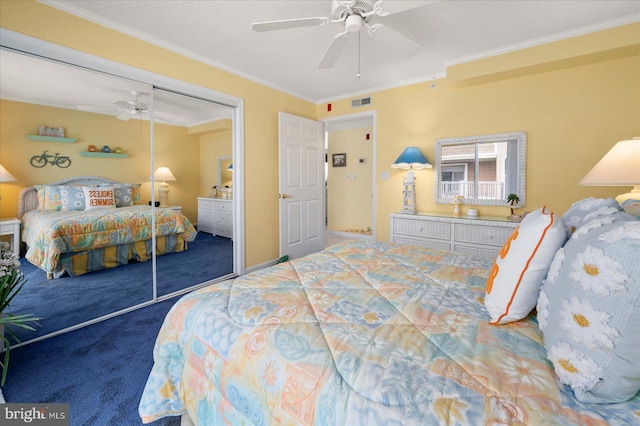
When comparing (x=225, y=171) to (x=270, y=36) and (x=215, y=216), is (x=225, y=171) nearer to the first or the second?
(x=215, y=216)

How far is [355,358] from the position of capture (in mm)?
795

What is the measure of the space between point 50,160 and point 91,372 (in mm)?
1662

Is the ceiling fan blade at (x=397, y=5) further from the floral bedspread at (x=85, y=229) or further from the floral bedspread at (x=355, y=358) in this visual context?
the floral bedspread at (x=85, y=229)

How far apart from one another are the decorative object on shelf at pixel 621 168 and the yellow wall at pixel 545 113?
103 centimetres

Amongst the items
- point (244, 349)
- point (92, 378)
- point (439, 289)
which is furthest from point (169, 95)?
point (439, 289)

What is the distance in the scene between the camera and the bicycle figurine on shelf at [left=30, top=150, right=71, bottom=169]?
2191mm

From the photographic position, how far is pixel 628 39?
2.44m

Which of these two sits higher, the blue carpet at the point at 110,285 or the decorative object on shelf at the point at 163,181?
the decorative object on shelf at the point at 163,181

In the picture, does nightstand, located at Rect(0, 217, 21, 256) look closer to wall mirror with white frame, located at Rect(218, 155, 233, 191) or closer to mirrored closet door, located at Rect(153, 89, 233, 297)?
mirrored closet door, located at Rect(153, 89, 233, 297)

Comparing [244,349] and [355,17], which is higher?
[355,17]

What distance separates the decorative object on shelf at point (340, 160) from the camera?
20.1 feet

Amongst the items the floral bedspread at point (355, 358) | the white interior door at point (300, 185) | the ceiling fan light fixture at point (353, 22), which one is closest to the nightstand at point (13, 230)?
the floral bedspread at point (355, 358)

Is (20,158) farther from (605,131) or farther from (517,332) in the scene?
(605,131)

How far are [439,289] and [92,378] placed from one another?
206 cm
